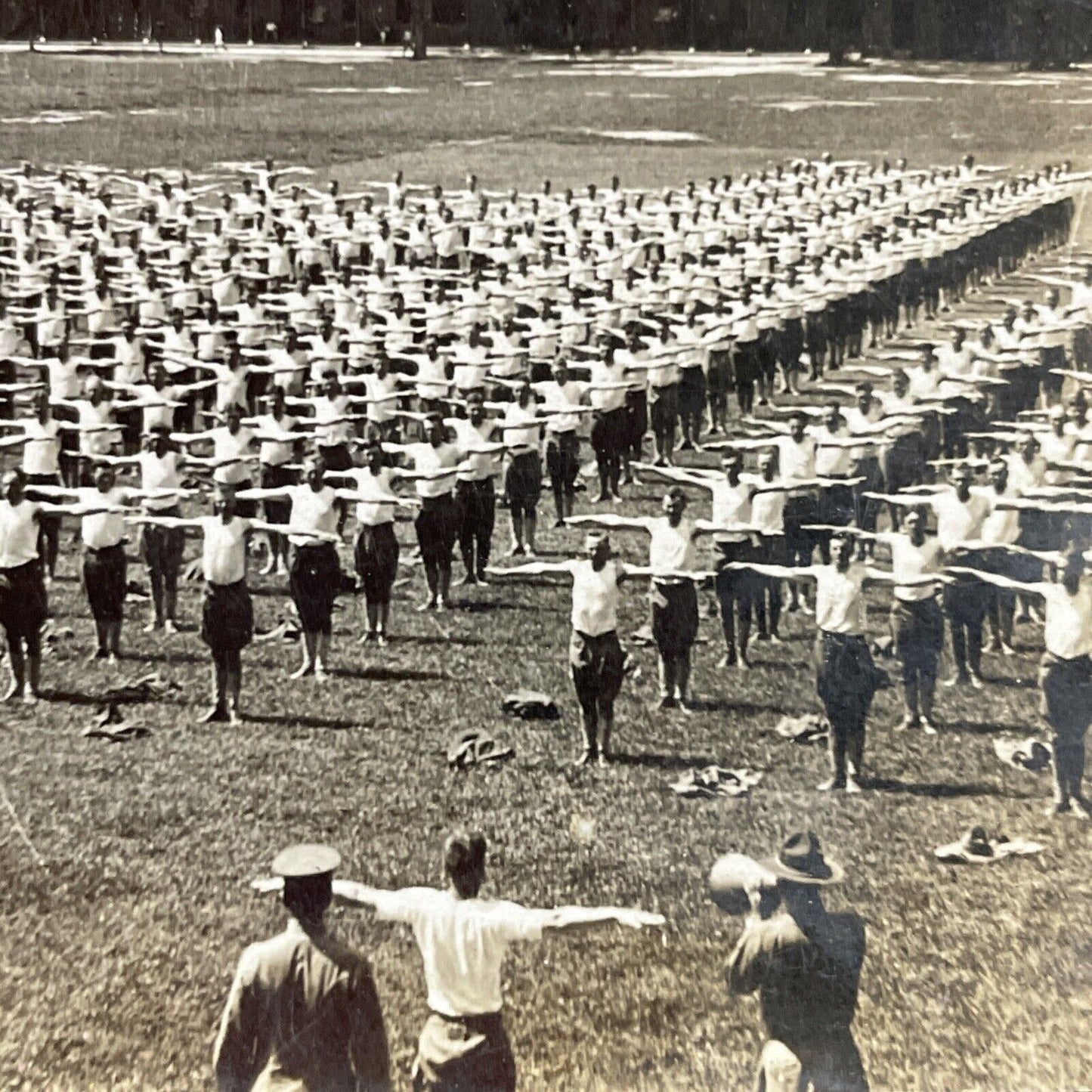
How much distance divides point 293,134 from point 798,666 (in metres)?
8.40

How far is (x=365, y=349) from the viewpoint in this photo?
14.7 metres

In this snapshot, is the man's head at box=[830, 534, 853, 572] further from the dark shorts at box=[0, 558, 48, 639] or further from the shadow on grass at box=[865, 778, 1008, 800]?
the dark shorts at box=[0, 558, 48, 639]

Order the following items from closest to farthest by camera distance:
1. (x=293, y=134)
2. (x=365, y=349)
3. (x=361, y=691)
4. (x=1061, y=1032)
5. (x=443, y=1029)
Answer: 1. (x=443, y=1029)
2. (x=1061, y=1032)
3. (x=361, y=691)
4. (x=365, y=349)
5. (x=293, y=134)

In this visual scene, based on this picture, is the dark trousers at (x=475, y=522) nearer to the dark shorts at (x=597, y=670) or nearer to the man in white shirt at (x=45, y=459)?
the dark shorts at (x=597, y=670)

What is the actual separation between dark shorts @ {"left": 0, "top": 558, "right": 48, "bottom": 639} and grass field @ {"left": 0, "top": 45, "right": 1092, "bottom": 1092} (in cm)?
48

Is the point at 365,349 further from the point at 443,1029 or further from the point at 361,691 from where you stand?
the point at 443,1029

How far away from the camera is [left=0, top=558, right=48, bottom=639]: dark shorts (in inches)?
398

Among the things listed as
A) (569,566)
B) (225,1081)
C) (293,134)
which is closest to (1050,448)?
(569,566)

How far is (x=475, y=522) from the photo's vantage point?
39.0 feet

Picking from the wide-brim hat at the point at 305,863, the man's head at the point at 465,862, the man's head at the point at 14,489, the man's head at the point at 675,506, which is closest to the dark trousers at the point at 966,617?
the man's head at the point at 675,506

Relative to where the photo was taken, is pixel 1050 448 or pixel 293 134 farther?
pixel 293 134

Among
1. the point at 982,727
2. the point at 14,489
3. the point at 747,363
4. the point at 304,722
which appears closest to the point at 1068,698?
the point at 982,727

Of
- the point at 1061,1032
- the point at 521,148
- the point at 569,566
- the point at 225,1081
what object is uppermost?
the point at 521,148

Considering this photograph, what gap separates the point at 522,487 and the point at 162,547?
9.47 ft
